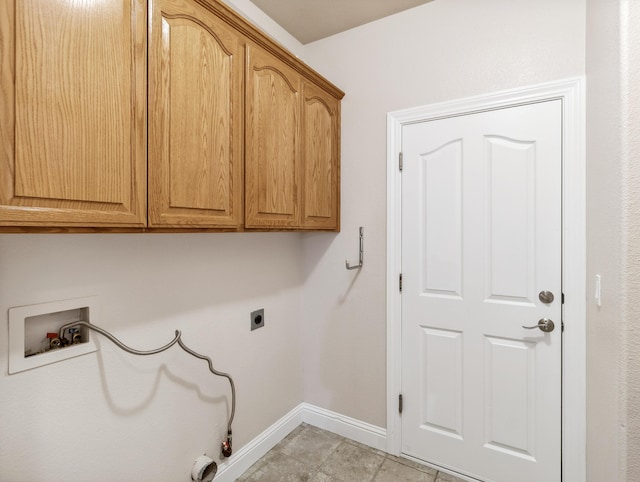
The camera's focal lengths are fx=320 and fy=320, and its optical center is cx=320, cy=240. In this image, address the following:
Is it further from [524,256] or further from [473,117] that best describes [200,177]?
[524,256]

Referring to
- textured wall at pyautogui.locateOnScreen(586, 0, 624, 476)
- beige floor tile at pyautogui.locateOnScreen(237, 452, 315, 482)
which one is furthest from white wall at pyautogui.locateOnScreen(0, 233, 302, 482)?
textured wall at pyautogui.locateOnScreen(586, 0, 624, 476)

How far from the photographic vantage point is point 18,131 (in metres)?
0.76

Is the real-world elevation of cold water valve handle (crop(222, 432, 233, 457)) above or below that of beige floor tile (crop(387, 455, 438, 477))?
above

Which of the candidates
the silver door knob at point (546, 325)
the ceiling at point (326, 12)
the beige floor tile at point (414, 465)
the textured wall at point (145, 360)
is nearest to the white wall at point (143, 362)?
the textured wall at point (145, 360)

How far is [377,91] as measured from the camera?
199 cm

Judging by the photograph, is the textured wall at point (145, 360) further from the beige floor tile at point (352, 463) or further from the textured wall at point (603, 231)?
the textured wall at point (603, 231)

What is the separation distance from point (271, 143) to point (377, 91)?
2.90ft

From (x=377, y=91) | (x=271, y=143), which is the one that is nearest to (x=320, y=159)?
(x=271, y=143)

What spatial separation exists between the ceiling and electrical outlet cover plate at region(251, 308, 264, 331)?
1806 mm

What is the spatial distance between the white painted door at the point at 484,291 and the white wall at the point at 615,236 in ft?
0.65

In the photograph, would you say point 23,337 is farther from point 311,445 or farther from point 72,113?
point 311,445

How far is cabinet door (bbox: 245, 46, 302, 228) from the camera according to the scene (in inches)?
55.3

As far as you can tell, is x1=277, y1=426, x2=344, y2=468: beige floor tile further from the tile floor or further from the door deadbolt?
the door deadbolt

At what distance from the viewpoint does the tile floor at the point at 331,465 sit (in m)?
1.74
